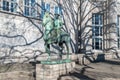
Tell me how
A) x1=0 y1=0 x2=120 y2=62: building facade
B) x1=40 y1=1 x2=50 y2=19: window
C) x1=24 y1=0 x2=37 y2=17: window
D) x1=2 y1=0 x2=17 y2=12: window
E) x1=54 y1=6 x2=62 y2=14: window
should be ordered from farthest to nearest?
x1=54 y1=6 x2=62 y2=14: window, x1=40 y1=1 x2=50 y2=19: window, x1=0 y1=0 x2=120 y2=62: building facade, x1=24 y1=0 x2=37 y2=17: window, x1=2 y1=0 x2=17 y2=12: window

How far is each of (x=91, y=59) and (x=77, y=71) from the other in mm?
4996

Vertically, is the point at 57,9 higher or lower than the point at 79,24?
higher

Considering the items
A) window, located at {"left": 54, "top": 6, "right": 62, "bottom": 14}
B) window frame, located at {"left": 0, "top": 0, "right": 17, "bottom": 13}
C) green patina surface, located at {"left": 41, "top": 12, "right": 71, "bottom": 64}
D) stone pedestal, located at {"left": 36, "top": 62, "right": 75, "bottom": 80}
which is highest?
window, located at {"left": 54, "top": 6, "right": 62, "bottom": 14}

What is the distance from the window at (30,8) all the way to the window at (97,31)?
8.83 meters

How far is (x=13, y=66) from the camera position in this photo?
53.0 feet

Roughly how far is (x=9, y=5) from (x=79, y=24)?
11.0 metres

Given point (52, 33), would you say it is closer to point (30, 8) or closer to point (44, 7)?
point (30, 8)

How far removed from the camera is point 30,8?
69.6 ft

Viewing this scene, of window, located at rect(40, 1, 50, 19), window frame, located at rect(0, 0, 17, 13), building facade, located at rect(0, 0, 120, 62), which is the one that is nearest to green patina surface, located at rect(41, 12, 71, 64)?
window frame, located at rect(0, 0, 17, 13)

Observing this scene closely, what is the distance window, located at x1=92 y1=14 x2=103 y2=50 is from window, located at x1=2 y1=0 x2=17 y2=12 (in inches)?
449

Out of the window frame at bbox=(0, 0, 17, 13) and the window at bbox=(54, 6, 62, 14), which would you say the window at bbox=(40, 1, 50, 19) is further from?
the window frame at bbox=(0, 0, 17, 13)

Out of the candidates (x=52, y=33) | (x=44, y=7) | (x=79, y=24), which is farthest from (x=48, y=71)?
(x=79, y=24)

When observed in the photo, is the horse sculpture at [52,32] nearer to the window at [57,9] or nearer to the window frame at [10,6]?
the window frame at [10,6]

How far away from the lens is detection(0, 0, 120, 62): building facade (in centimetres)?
2100
